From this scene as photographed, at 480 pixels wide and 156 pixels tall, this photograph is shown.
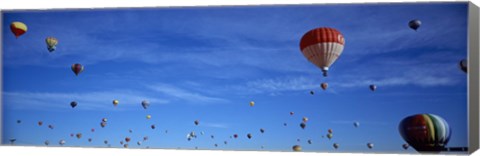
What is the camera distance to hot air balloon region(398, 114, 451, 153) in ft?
22.0

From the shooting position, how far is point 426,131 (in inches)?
282

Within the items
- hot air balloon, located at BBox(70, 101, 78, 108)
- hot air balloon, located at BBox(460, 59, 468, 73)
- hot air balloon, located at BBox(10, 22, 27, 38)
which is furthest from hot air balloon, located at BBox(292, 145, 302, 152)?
hot air balloon, located at BBox(10, 22, 27, 38)

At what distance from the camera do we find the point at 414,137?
23.5ft

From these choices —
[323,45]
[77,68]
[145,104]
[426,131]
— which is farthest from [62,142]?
[426,131]

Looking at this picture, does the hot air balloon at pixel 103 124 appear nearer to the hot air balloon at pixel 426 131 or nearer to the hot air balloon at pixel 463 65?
the hot air balloon at pixel 426 131

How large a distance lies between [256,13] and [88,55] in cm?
192

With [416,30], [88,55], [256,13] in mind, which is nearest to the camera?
[416,30]

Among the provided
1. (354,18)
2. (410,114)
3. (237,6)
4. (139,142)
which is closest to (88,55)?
(139,142)

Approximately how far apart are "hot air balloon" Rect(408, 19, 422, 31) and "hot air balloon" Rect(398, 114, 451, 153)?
861 millimetres

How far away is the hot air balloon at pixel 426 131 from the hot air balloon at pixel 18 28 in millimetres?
4014

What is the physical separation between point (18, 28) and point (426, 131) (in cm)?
436

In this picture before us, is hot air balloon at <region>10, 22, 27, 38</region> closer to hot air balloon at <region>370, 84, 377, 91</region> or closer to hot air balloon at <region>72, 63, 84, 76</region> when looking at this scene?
hot air balloon at <region>72, 63, 84, 76</region>

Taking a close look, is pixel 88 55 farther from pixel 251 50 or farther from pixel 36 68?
pixel 251 50

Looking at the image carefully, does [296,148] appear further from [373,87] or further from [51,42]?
[51,42]
